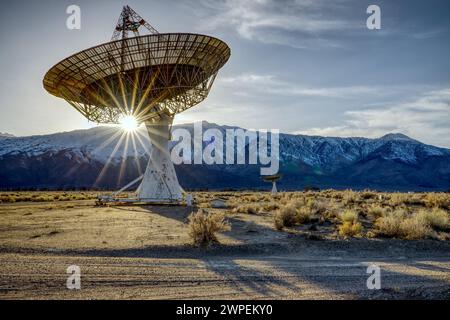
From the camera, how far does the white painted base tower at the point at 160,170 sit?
2925 centimetres

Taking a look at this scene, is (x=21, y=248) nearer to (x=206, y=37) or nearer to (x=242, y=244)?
(x=242, y=244)

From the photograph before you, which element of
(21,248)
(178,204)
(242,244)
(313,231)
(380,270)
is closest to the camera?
(380,270)

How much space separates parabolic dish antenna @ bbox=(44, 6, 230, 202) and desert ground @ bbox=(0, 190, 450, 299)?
419 inches

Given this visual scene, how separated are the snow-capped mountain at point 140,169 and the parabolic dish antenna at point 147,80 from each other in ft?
379

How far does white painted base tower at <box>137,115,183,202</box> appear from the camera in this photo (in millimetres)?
29250

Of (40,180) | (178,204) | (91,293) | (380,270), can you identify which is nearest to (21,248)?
(91,293)

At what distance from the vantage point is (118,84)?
24.9m

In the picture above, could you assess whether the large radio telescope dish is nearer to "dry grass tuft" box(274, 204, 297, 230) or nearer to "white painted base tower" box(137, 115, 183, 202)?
"white painted base tower" box(137, 115, 183, 202)

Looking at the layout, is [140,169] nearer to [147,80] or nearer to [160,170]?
[160,170]

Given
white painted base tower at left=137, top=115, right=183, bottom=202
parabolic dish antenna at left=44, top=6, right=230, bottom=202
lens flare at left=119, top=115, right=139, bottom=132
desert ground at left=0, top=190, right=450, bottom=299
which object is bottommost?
desert ground at left=0, top=190, right=450, bottom=299

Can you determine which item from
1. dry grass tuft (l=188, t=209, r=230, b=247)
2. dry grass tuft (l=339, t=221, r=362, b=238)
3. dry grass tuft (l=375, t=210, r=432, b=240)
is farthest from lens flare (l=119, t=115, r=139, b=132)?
dry grass tuft (l=375, t=210, r=432, b=240)

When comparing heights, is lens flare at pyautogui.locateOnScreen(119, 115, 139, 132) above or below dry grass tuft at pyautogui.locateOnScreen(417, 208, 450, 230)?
above

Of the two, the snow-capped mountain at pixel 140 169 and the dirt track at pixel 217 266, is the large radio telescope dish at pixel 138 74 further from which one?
the snow-capped mountain at pixel 140 169

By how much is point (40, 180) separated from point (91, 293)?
152650mm
